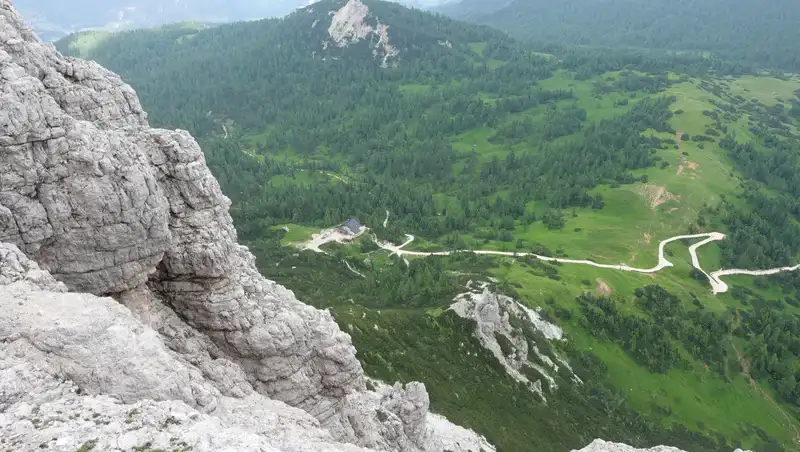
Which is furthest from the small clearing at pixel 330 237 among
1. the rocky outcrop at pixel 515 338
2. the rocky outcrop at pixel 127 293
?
the rocky outcrop at pixel 127 293

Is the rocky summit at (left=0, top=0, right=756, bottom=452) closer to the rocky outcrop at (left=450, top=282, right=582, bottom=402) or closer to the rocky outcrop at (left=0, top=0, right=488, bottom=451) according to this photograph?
the rocky outcrop at (left=0, top=0, right=488, bottom=451)

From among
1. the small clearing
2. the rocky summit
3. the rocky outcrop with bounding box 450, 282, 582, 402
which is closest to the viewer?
the rocky summit

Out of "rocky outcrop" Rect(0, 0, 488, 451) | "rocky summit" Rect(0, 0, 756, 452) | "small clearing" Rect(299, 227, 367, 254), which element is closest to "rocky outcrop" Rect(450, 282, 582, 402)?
"rocky summit" Rect(0, 0, 756, 452)

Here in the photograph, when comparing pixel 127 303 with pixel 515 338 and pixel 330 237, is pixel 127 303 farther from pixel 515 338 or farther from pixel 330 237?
pixel 330 237

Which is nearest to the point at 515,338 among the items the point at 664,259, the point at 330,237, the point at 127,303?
the point at 664,259

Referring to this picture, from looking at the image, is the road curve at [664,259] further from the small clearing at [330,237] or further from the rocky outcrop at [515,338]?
the rocky outcrop at [515,338]

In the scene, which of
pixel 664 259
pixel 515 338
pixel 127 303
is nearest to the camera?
pixel 127 303

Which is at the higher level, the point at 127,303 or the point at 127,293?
the point at 127,293
